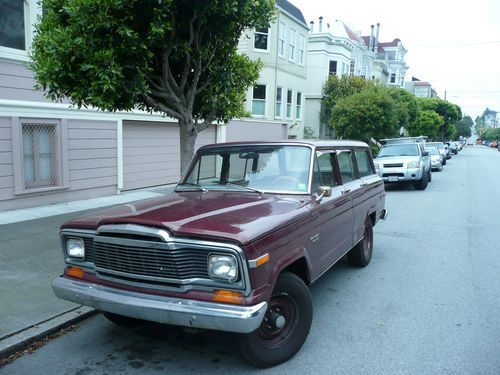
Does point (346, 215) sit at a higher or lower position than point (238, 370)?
higher

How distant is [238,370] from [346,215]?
2355 mm

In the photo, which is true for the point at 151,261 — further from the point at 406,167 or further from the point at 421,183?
the point at 421,183

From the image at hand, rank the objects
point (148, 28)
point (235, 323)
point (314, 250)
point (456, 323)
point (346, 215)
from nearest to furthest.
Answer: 1. point (235, 323)
2. point (314, 250)
3. point (456, 323)
4. point (346, 215)
5. point (148, 28)

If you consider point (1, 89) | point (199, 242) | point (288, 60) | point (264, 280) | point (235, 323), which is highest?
point (288, 60)

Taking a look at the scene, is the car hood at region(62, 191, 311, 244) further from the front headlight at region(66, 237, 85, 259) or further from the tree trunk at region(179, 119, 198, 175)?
the tree trunk at region(179, 119, 198, 175)

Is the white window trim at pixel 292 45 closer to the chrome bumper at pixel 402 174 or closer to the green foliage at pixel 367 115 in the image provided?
the green foliage at pixel 367 115

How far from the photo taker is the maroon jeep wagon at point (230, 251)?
10.1ft

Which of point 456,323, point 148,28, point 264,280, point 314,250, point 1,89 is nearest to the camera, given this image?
point 264,280

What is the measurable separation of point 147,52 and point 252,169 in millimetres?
2464

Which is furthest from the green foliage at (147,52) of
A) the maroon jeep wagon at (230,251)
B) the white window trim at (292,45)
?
the white window trim at (292,45)

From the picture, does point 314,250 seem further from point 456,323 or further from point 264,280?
point 456,323

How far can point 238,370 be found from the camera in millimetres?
3484

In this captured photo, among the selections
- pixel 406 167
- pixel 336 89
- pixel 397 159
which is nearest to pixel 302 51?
pixel 336 89

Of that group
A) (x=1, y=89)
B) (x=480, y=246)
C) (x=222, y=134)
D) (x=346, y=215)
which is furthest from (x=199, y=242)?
(x=222, y=134)
